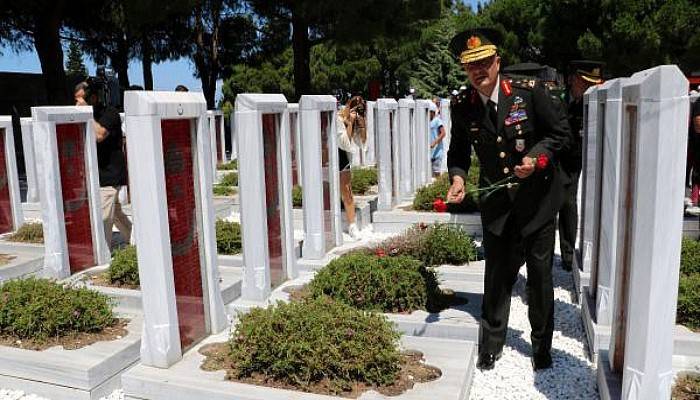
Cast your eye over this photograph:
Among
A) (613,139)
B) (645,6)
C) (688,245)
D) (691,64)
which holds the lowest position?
(688,245)

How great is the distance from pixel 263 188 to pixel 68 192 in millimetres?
2372

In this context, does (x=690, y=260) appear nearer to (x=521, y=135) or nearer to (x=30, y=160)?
(x=521, y=135)

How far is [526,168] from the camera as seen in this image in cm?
374

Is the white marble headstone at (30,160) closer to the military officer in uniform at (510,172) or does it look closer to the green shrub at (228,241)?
the green shrub at (228,241)

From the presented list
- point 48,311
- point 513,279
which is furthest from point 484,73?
point 48,311

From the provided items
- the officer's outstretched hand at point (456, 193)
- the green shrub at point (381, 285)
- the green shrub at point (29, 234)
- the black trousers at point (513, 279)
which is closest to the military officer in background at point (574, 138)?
the green shrub at point (381, 285)

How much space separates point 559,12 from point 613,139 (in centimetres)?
2389

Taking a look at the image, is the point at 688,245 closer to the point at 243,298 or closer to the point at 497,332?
the point at 497,332

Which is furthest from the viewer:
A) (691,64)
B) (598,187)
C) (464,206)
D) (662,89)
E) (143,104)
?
(691,64)

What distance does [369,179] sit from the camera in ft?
39.7

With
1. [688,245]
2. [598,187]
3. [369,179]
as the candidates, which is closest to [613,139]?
[598,187]

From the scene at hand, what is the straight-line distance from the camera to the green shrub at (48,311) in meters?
4.38

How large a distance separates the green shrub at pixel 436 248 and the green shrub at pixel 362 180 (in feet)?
16.5

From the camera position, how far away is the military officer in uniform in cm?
392
